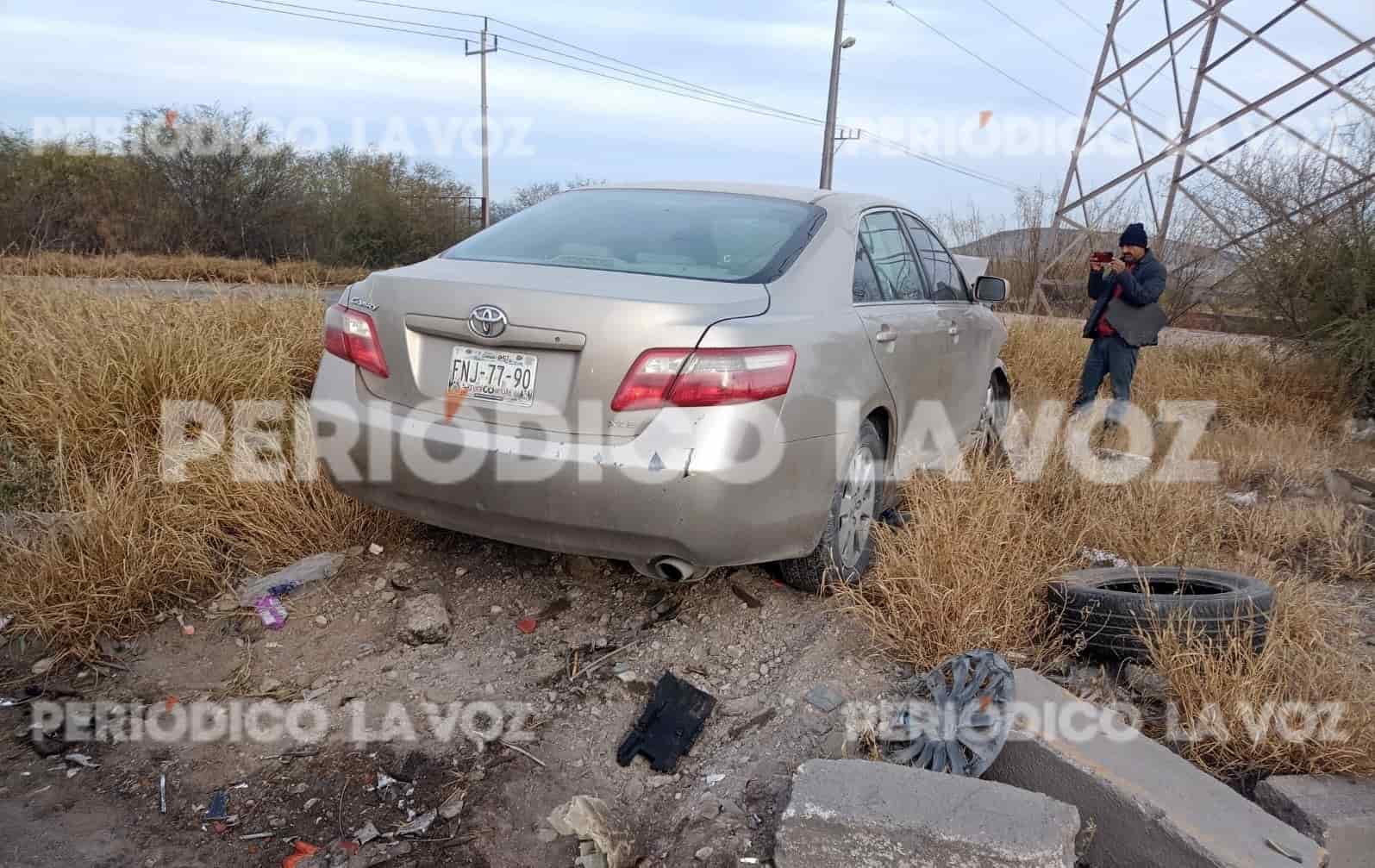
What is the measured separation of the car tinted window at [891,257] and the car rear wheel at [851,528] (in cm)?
73

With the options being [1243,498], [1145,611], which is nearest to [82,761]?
[1145,611]

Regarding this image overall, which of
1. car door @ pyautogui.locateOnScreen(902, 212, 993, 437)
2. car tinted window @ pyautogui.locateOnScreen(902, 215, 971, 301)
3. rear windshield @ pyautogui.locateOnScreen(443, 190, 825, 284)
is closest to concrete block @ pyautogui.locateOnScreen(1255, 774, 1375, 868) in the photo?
rear windshield @ pyautogui.locateOnScreen(443, 190, 825, 284)

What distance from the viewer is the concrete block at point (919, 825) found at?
2193 mm

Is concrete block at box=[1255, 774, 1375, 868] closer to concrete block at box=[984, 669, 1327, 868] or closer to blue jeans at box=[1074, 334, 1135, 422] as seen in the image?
concrete block at box=[984, 669, 1327, 868]

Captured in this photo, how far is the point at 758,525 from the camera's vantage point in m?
3.06

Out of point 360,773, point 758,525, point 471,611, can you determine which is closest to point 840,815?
point 758,525

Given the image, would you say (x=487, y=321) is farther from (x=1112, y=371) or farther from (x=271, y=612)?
(x=1112, y=371)

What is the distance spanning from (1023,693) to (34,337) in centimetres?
504

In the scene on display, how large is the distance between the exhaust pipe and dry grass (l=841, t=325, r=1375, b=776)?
0.72 m

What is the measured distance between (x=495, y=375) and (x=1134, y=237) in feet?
18.4

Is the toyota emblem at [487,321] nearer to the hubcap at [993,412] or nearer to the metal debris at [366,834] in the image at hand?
the metal debris at [366,834]

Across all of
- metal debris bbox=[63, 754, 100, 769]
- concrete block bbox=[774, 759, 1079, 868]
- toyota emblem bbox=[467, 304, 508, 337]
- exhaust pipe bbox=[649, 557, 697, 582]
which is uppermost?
toyota emblem bbox=[467, 304, 508, 337]

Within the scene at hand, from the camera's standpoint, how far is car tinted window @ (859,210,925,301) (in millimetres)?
4129

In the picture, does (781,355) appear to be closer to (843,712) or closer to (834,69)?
(843,712)
